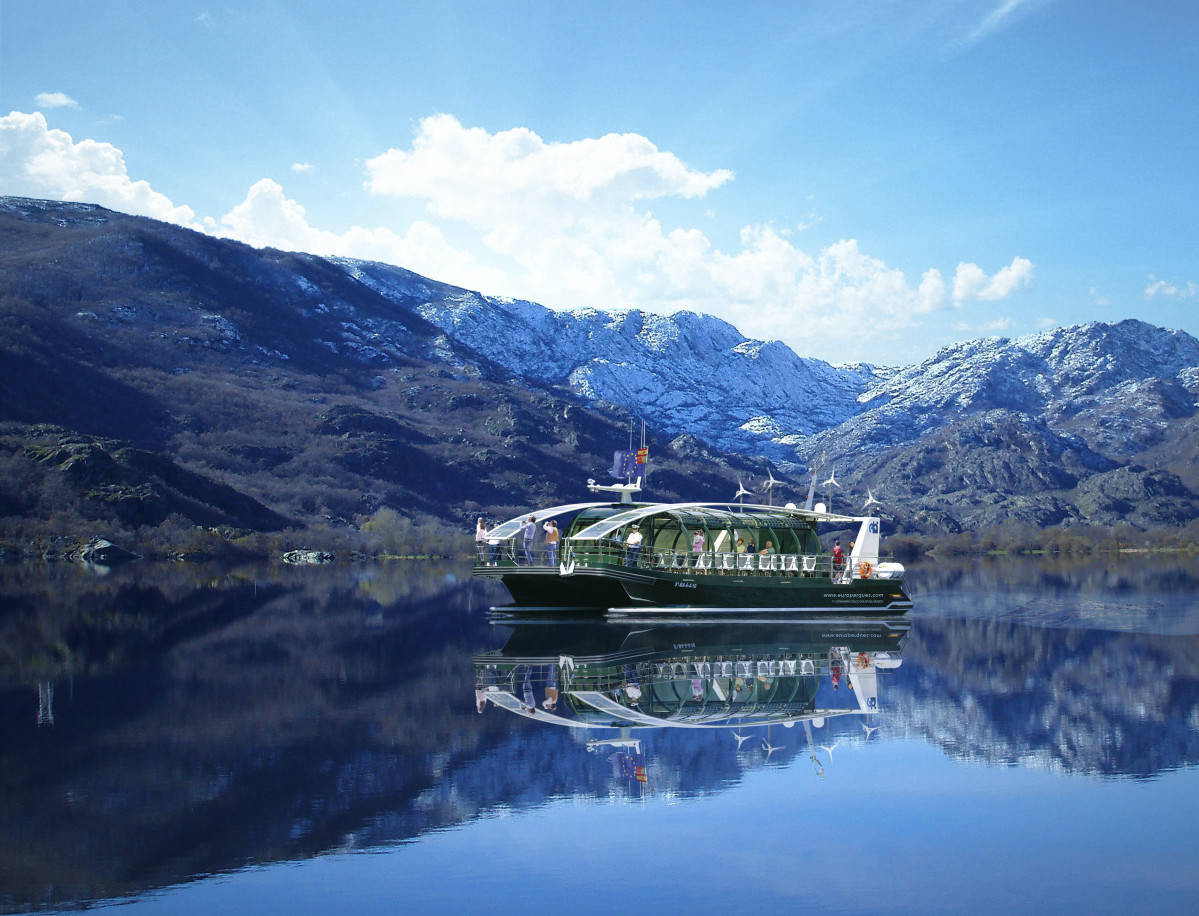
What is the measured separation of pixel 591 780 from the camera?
16.9 m

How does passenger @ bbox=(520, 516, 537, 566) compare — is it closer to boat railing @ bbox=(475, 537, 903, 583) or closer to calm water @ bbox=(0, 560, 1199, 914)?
boat railing @ bbox=(475, 537, 903, 583)

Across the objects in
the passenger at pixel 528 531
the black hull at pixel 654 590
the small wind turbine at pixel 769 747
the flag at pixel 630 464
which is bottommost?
the small wind turbine at pixel 769 747

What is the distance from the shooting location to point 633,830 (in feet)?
48.0

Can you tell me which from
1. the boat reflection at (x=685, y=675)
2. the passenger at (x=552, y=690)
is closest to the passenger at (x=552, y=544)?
the boat reflection at (x=685, y=675)

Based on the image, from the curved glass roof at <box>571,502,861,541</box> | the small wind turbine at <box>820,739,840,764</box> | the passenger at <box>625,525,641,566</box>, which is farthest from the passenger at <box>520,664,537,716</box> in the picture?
the passenger at <box>625,525,641,566</box>

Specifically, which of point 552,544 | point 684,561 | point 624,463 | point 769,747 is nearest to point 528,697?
point 769,747

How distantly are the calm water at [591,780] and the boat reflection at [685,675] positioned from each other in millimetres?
180

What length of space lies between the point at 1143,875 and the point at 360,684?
1867cm

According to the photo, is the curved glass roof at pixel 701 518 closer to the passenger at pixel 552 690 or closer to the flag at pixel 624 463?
the flag at pixel 624 463

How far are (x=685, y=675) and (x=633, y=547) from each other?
57.9 ft

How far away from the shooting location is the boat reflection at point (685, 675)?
2222 cm

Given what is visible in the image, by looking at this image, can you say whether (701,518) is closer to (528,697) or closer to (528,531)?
(528,531)

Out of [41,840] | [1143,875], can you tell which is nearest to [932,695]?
[1143,875]

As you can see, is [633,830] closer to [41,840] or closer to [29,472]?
[41,840]
